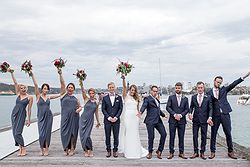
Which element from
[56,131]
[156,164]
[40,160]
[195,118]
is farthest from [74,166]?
[56,131]

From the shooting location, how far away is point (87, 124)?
788 cm

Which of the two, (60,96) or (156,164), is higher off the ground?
(60,96)

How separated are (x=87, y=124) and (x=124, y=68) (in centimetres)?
152

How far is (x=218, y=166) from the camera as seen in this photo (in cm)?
665

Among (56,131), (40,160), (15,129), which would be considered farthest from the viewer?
(56,131)

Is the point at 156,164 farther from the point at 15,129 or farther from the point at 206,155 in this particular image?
the point at 15,129

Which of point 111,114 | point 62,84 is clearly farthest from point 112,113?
point 62,84

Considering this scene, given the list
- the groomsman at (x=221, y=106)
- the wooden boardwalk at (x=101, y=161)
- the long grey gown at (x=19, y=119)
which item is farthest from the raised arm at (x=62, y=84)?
the groomsman at (x=221, y=106)

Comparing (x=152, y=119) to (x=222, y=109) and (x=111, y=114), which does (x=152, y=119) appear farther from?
(x=222, y=109)

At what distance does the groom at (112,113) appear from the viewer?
25.2ft

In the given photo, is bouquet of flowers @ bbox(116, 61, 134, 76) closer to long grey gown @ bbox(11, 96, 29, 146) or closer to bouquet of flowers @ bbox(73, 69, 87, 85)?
bouquet of flowers @ bbox(73, 69, 87, 85)

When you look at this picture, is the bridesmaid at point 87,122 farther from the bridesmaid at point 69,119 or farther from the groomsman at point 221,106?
the groomsman at point 221,106

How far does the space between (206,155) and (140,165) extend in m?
1.80

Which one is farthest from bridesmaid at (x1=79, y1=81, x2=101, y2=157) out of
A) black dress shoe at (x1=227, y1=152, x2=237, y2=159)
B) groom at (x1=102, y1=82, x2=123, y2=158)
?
black dress shoe at (x1=227, y1=152, x2=237, y2=159)
